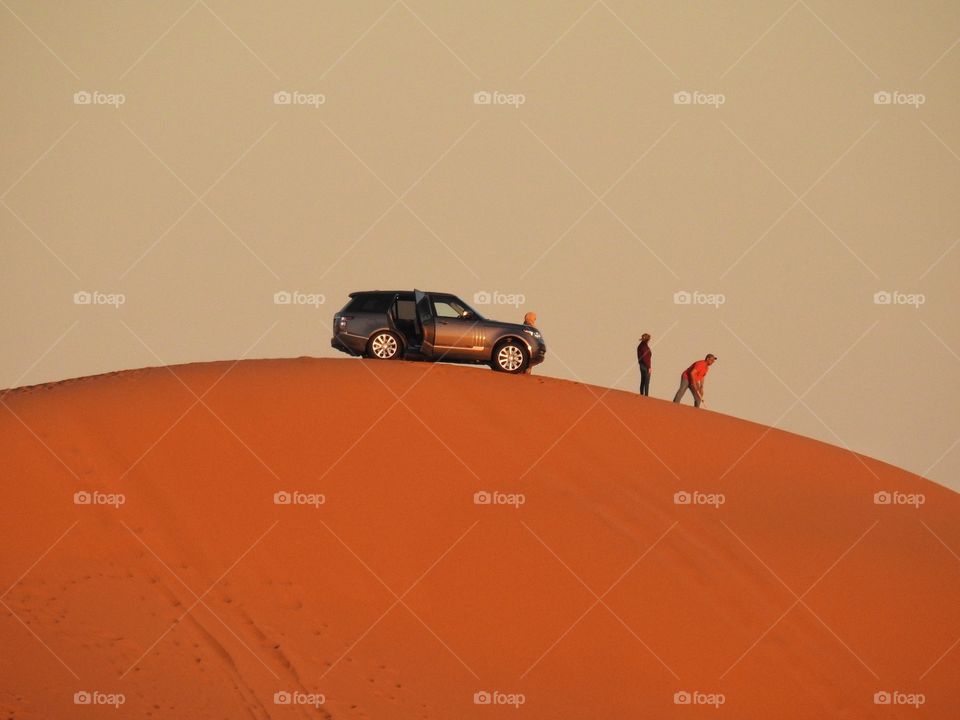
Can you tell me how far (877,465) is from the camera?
75.5 ft

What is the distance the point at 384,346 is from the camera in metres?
22.8

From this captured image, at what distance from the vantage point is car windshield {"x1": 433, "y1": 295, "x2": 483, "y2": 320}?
22.3m

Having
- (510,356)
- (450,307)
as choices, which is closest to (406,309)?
(450,307)

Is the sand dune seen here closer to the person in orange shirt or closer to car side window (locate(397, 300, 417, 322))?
car side window (locate(397, 300, 417, 322))

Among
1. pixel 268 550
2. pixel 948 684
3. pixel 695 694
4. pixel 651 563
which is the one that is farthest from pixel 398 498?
pixel 948 684
